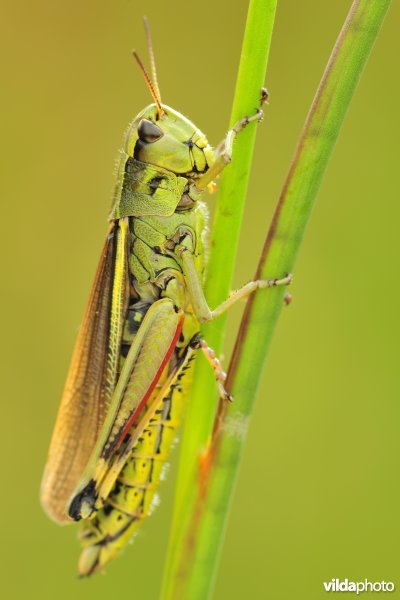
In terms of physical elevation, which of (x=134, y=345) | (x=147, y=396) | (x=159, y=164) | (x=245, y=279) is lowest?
(x=147, y=396)

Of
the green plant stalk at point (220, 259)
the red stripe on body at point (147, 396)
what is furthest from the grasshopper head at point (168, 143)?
the green plant stalk at point (220, 259)

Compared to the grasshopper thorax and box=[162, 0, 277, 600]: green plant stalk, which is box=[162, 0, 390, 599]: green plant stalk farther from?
the grasshopper thorax

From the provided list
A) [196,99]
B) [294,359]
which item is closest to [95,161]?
[196,99]

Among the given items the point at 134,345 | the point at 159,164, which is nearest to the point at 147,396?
the point at 134,345

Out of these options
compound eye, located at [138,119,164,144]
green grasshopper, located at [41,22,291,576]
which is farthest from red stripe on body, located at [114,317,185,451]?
compound eye, located at [138,119,164,144]

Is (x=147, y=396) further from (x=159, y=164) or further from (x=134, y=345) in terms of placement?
(x=159, y=164)

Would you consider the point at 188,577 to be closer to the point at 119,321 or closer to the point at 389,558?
the point at 119,321

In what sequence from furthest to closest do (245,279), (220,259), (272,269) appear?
(245,279), (220,259), (272,269)

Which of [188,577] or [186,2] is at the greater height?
[186,2]
